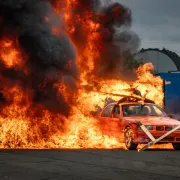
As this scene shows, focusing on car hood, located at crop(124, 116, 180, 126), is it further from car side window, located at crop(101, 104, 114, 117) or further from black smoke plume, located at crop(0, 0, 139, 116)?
black smoke plume, located at crop(0, 0, 139, 116)

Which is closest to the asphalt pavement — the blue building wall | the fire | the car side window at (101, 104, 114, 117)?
the fire

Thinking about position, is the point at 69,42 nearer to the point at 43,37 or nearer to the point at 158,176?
the point at 43,37

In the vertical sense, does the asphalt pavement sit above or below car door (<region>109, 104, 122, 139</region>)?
below

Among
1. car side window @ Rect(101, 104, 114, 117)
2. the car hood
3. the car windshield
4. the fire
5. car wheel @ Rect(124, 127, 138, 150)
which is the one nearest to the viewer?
car wheel @ Rect(124, 127, 138, 150)

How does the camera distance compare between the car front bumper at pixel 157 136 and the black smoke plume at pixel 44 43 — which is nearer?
the car front bumper at pixel 157 136

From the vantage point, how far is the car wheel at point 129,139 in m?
15.5

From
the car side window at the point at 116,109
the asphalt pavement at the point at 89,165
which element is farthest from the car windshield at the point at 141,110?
the asphalt pavement at the point at 89,165

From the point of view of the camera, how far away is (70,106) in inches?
685

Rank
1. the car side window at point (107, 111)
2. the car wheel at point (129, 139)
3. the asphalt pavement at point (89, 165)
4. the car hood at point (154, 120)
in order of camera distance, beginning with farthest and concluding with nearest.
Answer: the car side window at point (107, 111)
the car hood at point (154, 120)
the car wheel at point (129, 139)
the asphalt pavement at point (89, 165)

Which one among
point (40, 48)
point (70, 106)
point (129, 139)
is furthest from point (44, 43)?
point (129, 139)

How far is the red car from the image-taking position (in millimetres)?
15344

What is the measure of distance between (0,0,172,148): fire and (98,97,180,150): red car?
0.40 meters

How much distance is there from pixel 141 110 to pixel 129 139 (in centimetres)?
185

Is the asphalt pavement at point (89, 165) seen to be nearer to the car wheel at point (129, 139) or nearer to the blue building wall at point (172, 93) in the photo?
the car wheel at point (129, 139)
